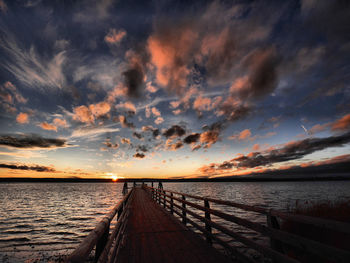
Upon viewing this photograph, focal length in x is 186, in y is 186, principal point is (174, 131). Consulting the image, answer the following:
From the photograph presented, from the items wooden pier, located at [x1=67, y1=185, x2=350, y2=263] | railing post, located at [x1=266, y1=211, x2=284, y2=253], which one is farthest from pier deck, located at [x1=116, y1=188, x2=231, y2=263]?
railing post, located at [x1=266, y1=211, x2=284, y2=253]

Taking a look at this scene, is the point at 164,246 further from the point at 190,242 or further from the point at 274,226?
the point at 274,226

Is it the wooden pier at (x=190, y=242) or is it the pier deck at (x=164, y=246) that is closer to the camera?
the wooden pier at (x=190, y=242)

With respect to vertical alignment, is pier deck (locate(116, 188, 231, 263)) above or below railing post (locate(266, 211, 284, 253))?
below

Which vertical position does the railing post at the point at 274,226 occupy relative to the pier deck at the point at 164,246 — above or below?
above

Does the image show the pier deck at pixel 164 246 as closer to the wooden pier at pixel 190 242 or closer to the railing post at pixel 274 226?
the wooden pier at pixel 190 242

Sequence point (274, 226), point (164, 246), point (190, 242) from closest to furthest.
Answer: point (274, 226), point (164, 246), point (190, 242)

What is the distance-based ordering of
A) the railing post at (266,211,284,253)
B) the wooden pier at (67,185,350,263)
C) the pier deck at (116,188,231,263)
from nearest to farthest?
1. the wooden pier at (67,185,350,263)
2. the railing post at (266,211,284,253)
3. the pier deck at (116,188,231,263)

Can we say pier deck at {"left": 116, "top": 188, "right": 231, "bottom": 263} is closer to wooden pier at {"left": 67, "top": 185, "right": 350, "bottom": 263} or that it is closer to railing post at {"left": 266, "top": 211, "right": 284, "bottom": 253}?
wooden pier at {"left": 67, "top": 185, "right": 350, "bottom": 263}

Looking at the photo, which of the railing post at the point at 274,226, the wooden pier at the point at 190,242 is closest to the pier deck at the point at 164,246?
the wooden pier at the point at 190,242

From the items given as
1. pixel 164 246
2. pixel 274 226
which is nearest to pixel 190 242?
pixel 164 246

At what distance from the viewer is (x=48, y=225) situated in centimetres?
1284

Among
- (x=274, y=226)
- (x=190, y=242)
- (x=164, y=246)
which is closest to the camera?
(x=274, y=226)

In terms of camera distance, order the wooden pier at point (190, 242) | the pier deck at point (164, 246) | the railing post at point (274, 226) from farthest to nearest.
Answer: the pier deck at point (164, 246) → the railing post at point (274, 226) → the wooden pier at point (190, 242)

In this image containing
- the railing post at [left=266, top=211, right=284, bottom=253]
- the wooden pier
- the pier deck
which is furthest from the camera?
the pier deck
